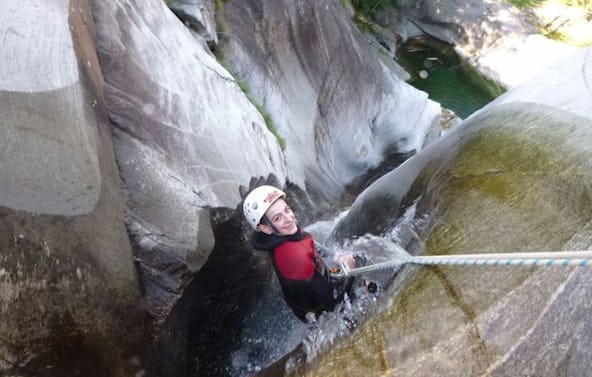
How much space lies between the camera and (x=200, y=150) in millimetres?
4125

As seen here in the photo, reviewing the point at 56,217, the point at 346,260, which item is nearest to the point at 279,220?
the point at 346,260

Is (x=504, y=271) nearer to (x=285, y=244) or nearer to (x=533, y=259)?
(x=533, y=259)

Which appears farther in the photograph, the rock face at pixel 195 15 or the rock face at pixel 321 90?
the rock face at pixel 321 90

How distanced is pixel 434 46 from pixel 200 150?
17.8 meters

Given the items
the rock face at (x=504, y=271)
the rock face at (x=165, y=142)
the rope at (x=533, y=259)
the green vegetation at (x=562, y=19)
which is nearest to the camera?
the rope at (x=533, y=259)

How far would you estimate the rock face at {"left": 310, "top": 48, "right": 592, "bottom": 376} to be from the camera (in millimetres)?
2428

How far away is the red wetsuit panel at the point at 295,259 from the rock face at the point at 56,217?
3.87 feet

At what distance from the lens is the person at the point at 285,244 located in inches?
137

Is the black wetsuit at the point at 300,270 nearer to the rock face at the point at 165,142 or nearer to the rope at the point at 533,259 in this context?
the rock face at the point at 165,142

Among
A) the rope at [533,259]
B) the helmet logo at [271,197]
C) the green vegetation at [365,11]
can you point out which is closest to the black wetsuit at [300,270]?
the helmet logo at [271,197]

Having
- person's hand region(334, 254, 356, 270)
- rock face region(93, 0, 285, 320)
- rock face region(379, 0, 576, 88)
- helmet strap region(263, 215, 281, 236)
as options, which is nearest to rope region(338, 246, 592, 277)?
person's hand region(334, 254, 356, 270)

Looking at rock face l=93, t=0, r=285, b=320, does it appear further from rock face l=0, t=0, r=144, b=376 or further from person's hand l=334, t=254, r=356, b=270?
person's hand l=334, t=254, r=356, b=270

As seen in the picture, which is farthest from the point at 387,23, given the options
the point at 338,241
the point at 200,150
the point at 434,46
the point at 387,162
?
the point at 200,150

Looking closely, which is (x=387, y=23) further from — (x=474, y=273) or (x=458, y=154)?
(x=474, y=273)
